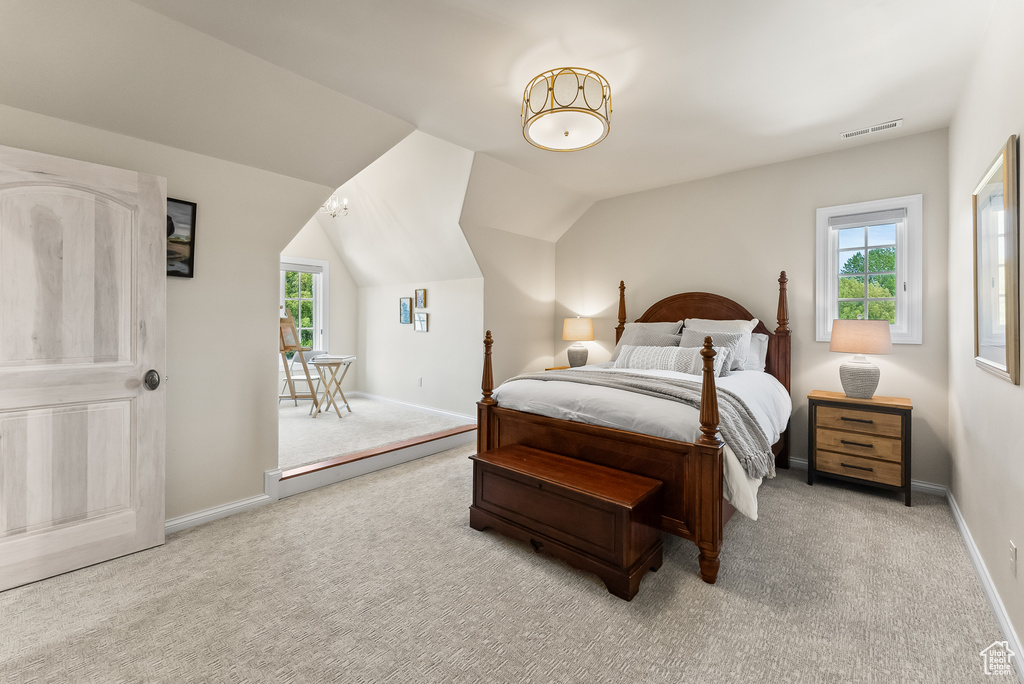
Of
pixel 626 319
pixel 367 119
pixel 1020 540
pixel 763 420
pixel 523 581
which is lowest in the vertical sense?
pixel 523 581

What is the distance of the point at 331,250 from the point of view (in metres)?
6.22

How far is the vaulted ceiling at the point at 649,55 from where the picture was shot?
6.48ft

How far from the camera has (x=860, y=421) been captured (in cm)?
305

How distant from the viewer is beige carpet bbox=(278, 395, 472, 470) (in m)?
3.78

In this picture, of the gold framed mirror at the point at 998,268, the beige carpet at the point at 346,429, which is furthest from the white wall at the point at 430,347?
the gold framed mirror at the point at 998,268

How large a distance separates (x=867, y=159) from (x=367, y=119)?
380cm

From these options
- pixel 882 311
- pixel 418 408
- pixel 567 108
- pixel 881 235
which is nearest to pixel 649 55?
pixel 567 108

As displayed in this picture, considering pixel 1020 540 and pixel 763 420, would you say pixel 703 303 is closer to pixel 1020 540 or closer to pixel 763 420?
pixel 763 420

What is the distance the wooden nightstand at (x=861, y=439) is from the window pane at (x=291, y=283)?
6053 millimetres

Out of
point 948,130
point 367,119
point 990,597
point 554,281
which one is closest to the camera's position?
point 990,597

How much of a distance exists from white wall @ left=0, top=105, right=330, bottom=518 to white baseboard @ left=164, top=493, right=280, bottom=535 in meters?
0.03

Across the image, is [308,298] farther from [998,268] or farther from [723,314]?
[998,268]

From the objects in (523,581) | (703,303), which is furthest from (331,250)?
(523,581)

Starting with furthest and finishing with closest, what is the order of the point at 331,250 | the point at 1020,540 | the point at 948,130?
the point at 331,250 → the point at 948,130 → the point at 1020,540
